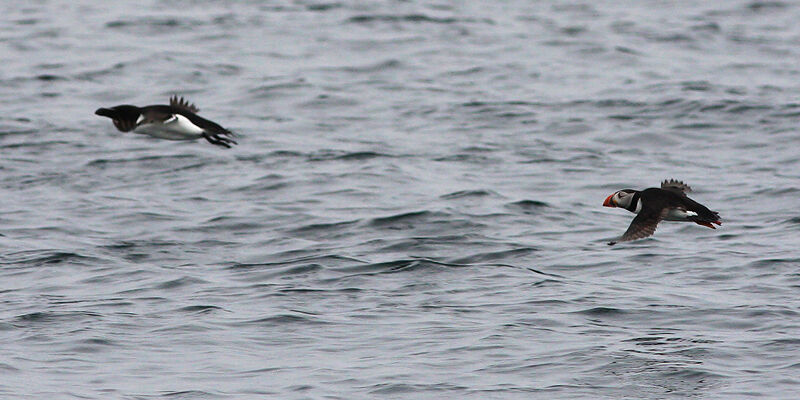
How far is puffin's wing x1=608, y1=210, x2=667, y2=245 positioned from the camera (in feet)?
41.9

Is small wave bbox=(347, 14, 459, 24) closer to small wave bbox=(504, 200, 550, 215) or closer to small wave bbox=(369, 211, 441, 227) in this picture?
small wave bbox=(504, 200, 550, 215)

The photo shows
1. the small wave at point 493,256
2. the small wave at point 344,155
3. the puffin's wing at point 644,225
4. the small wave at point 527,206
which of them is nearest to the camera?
the puffin's wing at point 644,225

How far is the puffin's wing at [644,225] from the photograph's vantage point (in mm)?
12766

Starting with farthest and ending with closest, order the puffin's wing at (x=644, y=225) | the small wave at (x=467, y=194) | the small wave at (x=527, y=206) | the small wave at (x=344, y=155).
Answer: the small wave at (x=344, y=155), the small wave at (x=467, y=194), the small wave at (x=527, y=206), the puffin's wing at (x=644, y=225)

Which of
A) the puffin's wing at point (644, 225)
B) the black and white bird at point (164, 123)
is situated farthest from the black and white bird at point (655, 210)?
the black and white bird at point (164, 123)

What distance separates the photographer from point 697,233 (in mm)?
18000

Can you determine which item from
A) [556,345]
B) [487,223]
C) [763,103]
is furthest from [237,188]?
[763,103]

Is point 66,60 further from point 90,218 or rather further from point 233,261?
point 233,261

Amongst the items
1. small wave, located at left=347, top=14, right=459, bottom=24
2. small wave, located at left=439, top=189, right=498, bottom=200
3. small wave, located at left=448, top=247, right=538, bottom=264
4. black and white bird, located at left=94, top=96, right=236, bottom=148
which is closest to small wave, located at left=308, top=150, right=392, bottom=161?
small wave, located at left=439, top=189, right=498, bottom=200

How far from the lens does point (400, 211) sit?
19.0 m

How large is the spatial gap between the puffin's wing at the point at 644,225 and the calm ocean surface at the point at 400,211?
110 centimetres

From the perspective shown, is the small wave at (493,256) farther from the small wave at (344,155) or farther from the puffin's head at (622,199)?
the small wave at (344,155)

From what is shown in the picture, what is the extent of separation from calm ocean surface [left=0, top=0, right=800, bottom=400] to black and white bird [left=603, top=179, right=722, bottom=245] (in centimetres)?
114

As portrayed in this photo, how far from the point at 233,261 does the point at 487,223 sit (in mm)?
3349
